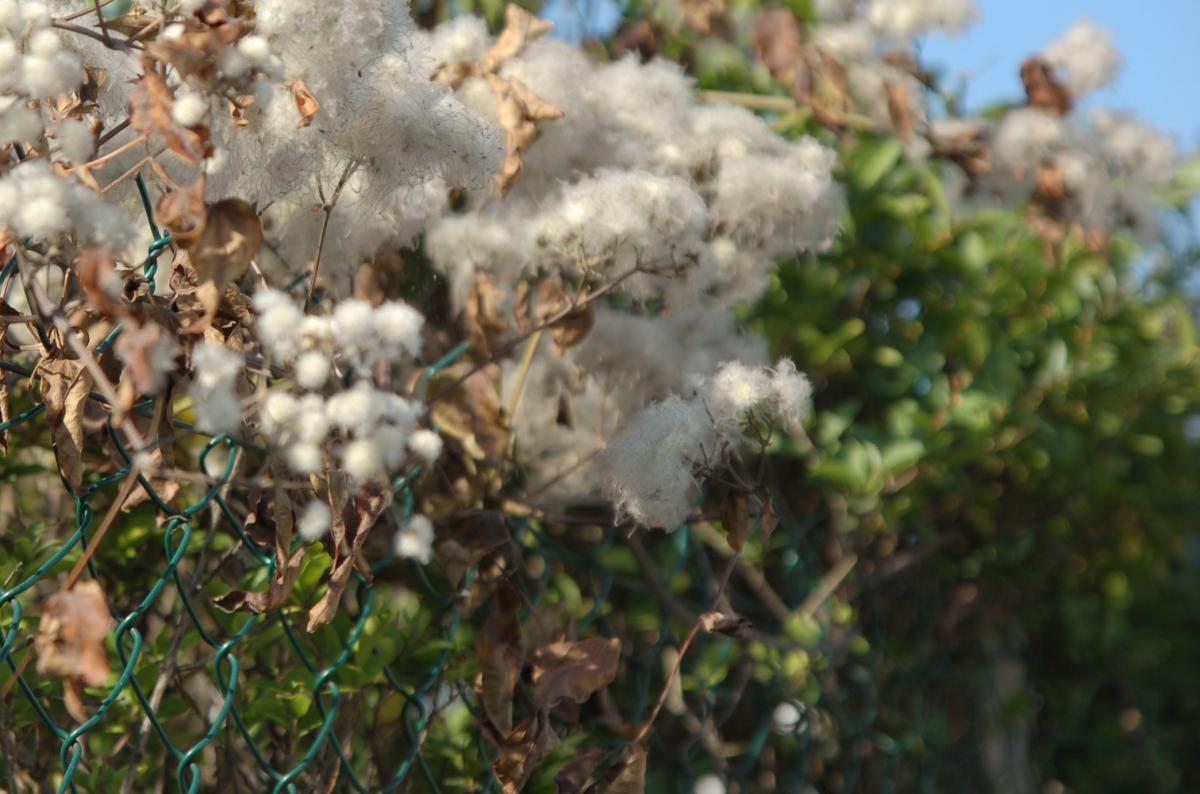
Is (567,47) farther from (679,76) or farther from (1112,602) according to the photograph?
(1112,602)

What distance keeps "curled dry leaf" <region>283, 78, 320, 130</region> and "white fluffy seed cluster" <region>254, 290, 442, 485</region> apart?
18 cm

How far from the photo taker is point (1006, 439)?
1.98 metres

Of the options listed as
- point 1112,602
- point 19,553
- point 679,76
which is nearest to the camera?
point 19,553

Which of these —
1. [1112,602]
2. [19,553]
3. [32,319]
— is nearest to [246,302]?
[32,319]

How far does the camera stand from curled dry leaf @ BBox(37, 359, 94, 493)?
3.04 feet

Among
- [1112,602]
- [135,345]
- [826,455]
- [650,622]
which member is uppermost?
[135,345]

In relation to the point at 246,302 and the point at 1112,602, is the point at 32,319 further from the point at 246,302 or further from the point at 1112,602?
the point at 1112,602

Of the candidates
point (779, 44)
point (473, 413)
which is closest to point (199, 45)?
point (473, 413)

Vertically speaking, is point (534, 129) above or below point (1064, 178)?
above

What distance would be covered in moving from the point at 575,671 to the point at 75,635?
527 millimetres

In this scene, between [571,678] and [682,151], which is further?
[682,151]

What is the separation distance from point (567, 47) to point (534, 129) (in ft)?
0.81

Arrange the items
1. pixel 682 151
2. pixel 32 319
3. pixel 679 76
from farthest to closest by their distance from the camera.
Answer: pixel 679 76, pixel 682 151, pixel 32 319

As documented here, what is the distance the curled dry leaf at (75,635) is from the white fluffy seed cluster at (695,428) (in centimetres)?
47
